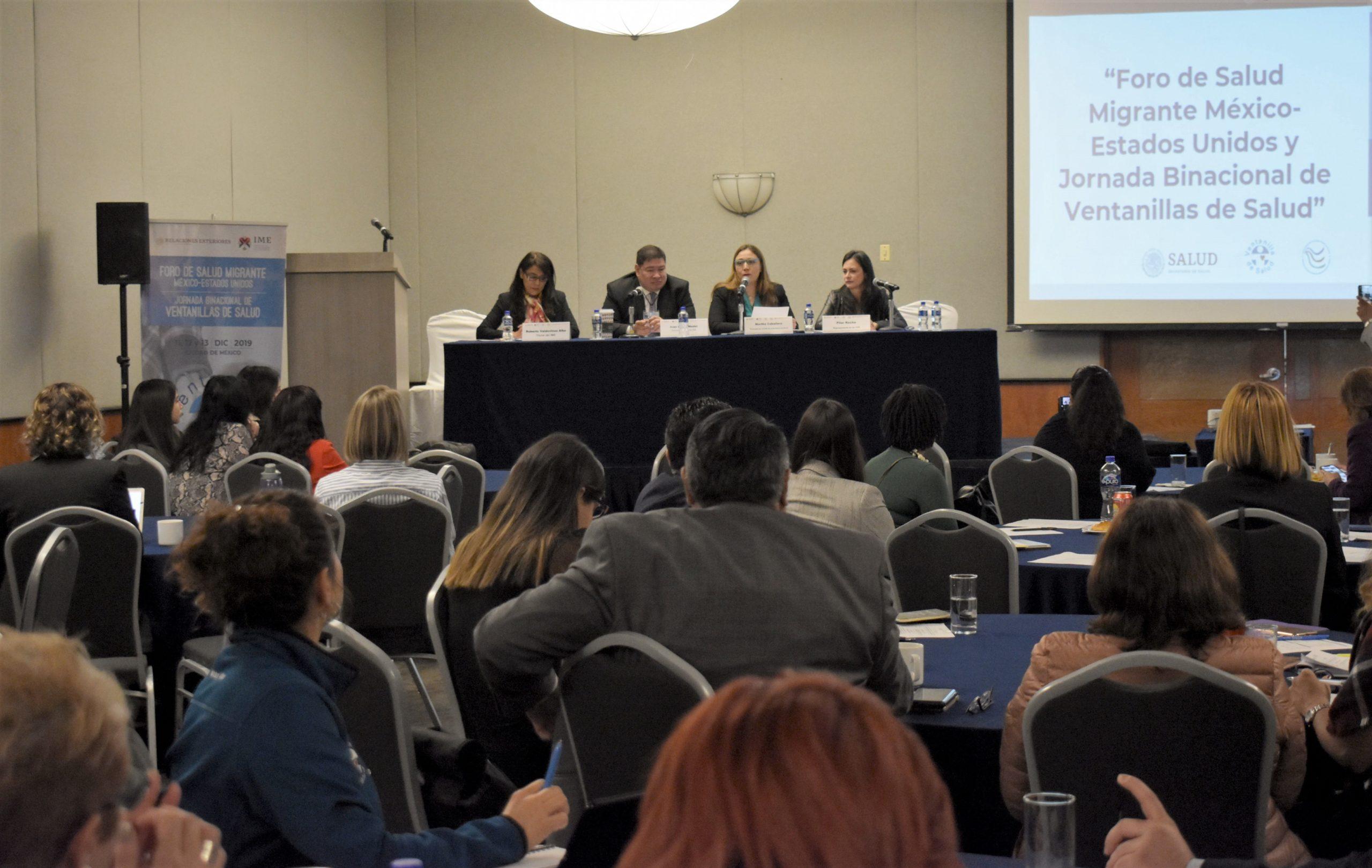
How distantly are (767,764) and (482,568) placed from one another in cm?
188

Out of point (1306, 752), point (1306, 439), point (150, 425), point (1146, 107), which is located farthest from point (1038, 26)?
point (1306, 752)

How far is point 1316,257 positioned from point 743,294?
4.70 m

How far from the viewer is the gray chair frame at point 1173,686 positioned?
186 cm

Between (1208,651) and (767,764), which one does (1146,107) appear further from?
(767,764)

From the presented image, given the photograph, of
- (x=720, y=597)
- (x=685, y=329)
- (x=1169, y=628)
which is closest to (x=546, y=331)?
(x=685, y=329)

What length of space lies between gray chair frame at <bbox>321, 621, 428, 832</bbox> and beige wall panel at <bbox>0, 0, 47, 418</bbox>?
5.72 metres

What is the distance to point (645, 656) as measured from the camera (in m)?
2.01

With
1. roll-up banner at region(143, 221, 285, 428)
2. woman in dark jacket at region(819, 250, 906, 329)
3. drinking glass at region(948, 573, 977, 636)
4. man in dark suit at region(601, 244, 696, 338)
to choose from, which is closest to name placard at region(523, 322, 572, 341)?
man in dark suit at region(601, 244, 696, 338)

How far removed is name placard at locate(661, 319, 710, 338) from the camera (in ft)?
23.8

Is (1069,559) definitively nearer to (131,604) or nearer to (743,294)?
(131,604)

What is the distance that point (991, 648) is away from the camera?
9.31 ft

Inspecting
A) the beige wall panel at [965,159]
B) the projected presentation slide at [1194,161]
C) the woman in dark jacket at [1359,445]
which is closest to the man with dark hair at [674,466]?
the woman in dark jacket at [1359,445]

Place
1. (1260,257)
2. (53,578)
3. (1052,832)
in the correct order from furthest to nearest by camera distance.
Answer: (1260,257), (53,578), (1052,832)

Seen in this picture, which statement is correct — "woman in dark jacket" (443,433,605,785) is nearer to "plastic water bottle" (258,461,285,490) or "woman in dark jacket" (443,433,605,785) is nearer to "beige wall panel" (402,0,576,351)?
"plastic water bottle" (258,461,285,490)
